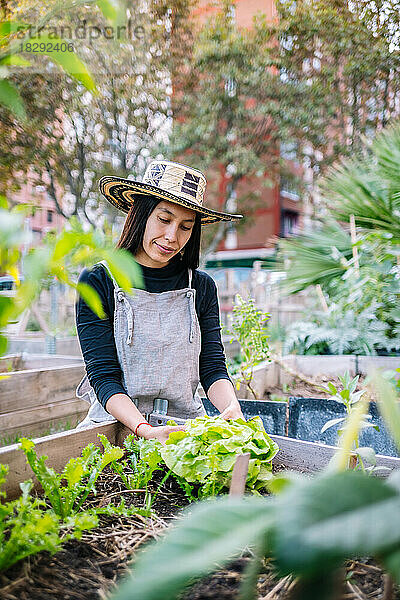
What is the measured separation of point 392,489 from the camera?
40cm

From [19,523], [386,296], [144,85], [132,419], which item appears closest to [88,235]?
[19,523]

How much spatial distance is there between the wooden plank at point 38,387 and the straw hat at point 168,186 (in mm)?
1298

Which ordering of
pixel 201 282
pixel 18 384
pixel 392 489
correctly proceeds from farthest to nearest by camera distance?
pixel 18 384 < pixel 201 282 < pixel 392 489

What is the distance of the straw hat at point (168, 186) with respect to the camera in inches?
70.6

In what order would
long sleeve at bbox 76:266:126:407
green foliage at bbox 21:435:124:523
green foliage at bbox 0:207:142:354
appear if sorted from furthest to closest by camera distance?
long sleeve at bbox 76:266:126:407 < green foliage at bbox 21:435:124:523 < green foliage at bbox 0:207:142:354

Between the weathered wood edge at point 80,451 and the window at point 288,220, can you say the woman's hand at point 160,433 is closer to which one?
the weathered wood edge at point 80,451

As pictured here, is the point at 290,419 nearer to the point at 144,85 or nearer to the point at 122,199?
the point at 122,199

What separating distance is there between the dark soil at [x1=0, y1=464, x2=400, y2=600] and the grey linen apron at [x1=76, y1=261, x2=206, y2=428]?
86cm

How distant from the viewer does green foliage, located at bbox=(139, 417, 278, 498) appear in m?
1.07

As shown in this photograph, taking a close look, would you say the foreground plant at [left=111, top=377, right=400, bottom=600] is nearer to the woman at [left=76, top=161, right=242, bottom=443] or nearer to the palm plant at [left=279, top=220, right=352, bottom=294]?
the woman at [left=76, top=161, right=242, bottom=443]

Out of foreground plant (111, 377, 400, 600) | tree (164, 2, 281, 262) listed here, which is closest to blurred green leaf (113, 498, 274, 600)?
foreground plant (111, 377, 400, 600)

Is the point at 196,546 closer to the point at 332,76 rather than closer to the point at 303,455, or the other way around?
the point at 303,455

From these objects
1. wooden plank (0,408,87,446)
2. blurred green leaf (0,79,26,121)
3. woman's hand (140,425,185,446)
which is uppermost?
blurred green leaf (0,79,26,121)

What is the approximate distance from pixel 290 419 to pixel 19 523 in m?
1.59
